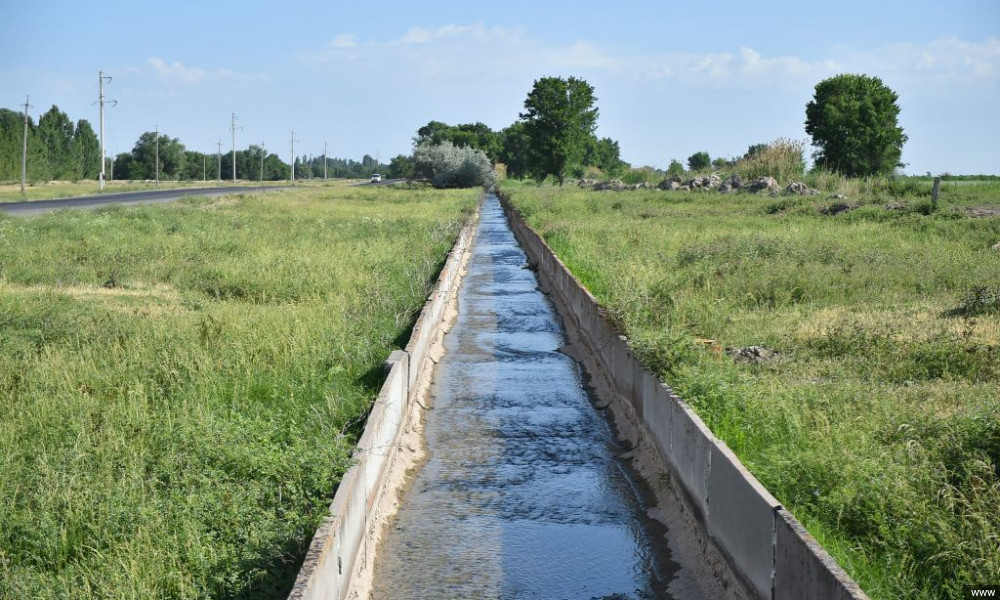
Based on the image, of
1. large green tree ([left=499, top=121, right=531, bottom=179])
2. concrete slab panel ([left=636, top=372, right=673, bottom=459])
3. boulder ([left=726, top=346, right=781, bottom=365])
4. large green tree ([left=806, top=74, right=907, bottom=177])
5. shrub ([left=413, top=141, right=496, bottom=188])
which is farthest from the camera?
large green tree ([left=499, top=121, right=531, bottom=179])

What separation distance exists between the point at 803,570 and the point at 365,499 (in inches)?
124

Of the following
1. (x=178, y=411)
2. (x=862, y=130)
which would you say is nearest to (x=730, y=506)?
(x=178, y=411)

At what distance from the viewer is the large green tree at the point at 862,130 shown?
74.4 m

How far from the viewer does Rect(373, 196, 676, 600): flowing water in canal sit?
6.35m

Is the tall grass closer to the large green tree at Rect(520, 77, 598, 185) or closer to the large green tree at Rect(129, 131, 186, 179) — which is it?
the large green tree at Rect(520, 77, 598, 185)

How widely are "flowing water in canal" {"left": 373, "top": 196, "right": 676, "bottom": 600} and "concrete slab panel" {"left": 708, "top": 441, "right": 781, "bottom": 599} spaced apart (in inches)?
23.8

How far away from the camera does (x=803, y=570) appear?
15.3 ft

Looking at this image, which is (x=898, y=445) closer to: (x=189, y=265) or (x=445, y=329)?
(x=445, y=329)

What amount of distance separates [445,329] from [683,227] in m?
14.0

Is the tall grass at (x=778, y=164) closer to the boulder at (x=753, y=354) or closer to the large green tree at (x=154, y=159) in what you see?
the boulder at (x=753, y=354)

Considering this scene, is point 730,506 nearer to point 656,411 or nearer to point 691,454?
point 691,454

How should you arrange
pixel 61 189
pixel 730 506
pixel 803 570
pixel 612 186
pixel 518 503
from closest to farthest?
pixel 803 570
pixel 730 506
pixel 518 503
pixel 612 186
pixel 61 189

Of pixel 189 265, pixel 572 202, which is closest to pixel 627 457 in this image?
pixel 189 265

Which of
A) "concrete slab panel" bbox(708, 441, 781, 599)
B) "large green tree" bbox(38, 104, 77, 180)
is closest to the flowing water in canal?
"concrete slab panel" bbox(708, 441, 781, 599)
